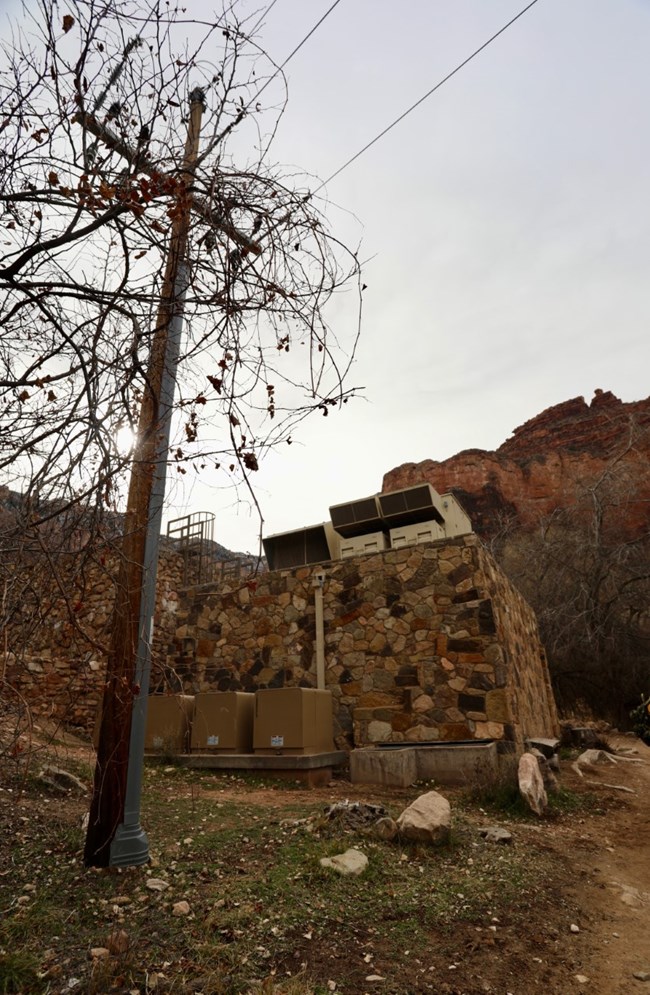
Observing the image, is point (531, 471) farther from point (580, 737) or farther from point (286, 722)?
point (286, 722)

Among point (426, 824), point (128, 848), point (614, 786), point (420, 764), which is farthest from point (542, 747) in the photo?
point (128, 848)

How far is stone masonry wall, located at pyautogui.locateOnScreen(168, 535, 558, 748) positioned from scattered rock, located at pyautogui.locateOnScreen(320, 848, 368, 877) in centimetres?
408

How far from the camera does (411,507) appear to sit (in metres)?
9.36

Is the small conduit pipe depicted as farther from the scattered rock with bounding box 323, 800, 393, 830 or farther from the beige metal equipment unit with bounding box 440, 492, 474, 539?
the scattered rock with bounding box 323, 800, 393, 830

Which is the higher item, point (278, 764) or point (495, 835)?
point (278, 764)

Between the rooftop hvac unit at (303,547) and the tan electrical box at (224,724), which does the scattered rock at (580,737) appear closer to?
the rooftop hvac unit at (303,547)

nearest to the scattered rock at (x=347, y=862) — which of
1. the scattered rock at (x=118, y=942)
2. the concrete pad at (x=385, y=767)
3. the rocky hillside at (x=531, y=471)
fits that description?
the scattered rock at (x=118, y=942)

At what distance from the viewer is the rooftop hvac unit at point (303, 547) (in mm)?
9930

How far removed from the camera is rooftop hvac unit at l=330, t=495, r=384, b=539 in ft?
31.5

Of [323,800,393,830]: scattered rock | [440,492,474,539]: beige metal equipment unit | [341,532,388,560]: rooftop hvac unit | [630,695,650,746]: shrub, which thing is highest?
[440,492,474,539]: beige metal equipment unit

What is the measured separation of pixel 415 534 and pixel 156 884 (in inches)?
258

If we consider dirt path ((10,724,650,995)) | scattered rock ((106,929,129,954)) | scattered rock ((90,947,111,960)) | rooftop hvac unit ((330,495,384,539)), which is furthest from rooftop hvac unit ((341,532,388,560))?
scattered rock ((90,947,111,960))

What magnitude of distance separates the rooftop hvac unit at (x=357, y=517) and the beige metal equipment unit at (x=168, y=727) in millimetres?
3505

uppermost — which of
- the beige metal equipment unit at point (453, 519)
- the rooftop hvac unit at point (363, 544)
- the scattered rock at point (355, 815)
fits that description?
the beige metal equipment unit at point (453, 519)
